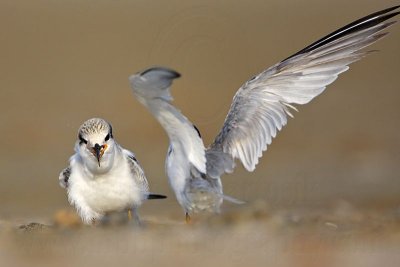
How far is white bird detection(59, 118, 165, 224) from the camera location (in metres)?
8.51

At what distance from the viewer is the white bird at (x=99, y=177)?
27.9 feet

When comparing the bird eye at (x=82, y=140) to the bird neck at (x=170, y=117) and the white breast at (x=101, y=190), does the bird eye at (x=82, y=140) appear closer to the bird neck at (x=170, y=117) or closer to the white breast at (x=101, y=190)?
the white breast at (x=101, y=190)

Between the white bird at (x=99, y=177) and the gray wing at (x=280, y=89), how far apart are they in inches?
25.7

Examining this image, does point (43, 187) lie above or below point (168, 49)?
below

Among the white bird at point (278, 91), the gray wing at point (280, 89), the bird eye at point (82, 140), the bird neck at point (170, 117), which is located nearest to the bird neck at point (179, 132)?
the bird neck at point (170, 117)

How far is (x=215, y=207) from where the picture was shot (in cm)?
848

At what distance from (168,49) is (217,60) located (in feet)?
4.77

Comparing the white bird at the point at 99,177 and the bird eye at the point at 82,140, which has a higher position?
the bird eye at the point at 82,140

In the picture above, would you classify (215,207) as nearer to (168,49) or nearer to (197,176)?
(197,176)

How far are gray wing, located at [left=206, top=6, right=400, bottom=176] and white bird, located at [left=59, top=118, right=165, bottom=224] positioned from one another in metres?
0.65

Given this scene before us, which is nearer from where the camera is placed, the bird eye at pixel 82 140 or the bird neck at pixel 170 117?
the bird neck at pixel 170 117

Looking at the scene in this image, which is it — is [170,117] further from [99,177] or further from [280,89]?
[280,89]

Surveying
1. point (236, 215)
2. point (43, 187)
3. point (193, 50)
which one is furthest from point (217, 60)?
point (236, 215)

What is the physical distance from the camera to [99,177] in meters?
8.62
